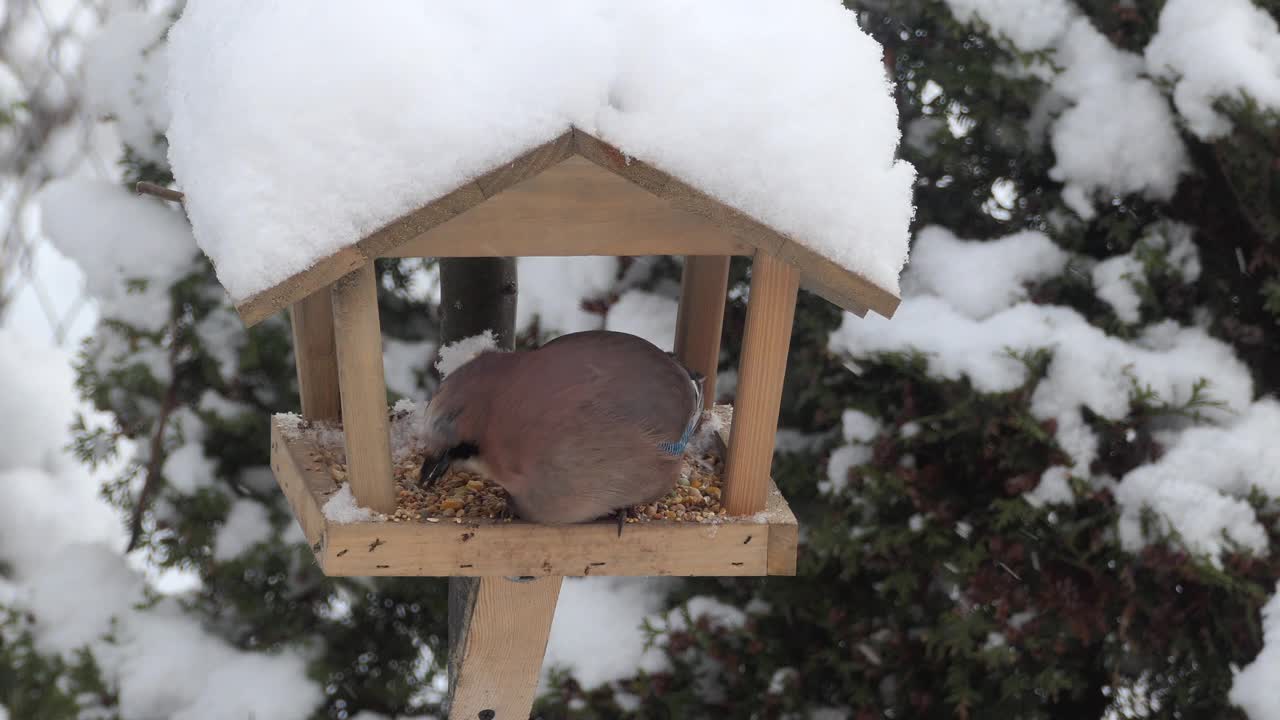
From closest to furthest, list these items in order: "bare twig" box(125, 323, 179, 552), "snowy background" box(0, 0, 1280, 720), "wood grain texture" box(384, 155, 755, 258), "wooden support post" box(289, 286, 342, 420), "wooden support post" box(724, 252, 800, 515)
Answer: "wood grain texture" box(384, 155, 755, 258)
"wooden support post" box(724, 252, 800, 515)
"wooden support post" box(289, 286, 342, 420)
"snowy background" box(0, 0, 1280, 720)
"bare twig" box(125, 323, 179, 552)

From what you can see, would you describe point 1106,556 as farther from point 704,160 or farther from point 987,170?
point 704,160

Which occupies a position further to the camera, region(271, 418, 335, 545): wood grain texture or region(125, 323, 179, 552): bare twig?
region(125, 323, 179, 552): bare twig

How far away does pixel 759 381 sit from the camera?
51.6 inches

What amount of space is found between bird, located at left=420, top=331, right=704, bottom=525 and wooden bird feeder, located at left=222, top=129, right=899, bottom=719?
0.20 ft

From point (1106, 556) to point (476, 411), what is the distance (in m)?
1.33

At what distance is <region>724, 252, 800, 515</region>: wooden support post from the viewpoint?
1.26 metres

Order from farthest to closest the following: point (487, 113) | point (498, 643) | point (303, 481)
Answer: point (498, 643), point (303, 481), point (487, 113)

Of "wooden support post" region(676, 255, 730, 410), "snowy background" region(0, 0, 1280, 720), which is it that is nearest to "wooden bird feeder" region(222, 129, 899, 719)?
A: "wooden support post" region(676, 255, 730, 410)

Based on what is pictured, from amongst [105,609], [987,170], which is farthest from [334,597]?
[987,170]

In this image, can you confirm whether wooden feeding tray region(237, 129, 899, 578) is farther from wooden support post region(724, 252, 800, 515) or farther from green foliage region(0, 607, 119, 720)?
green foliage region(0, 607, 119, 720)

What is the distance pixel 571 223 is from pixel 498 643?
61 cm

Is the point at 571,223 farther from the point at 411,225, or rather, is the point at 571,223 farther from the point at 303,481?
the point at 303,481

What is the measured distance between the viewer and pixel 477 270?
5.32 feet

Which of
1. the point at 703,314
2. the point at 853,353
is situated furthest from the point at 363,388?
the point at 853,353
